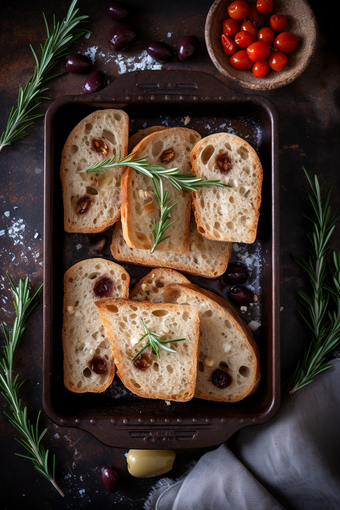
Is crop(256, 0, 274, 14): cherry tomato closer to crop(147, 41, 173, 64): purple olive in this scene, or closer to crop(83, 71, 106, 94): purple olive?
crop(147, 41, 173, 64): purple olive

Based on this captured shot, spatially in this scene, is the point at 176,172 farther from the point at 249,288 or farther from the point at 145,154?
the point at 249,288

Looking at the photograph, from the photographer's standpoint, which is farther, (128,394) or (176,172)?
(128,394)

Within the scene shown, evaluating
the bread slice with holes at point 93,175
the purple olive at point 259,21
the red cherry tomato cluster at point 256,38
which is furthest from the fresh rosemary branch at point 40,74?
the purple olive at point 259,21

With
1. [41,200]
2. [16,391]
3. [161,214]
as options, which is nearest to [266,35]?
[161,214]

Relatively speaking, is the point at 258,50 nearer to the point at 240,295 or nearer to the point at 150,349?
the point at 240,295

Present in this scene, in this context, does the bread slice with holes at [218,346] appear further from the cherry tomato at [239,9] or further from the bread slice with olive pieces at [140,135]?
the cherry tomato at [239,9]

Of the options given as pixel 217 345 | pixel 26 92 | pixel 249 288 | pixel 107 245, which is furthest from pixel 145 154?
pixel 217 345
